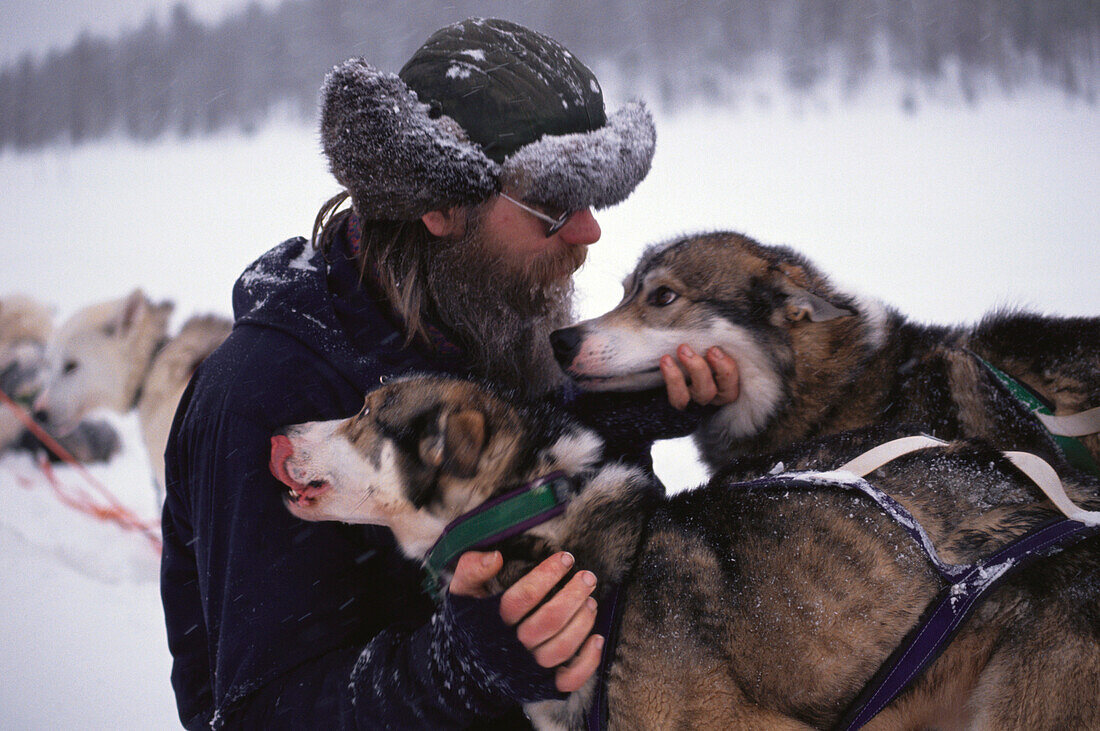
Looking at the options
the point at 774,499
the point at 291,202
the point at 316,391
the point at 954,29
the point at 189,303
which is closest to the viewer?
the point at 774,499

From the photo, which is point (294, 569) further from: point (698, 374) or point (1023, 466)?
point (1023, 466)

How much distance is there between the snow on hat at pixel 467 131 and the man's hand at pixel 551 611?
1014mm

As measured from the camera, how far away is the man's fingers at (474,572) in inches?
60.3

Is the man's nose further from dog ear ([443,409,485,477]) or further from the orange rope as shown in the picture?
the orange rope

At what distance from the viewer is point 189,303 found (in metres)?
7.38

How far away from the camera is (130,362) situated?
15.7ft

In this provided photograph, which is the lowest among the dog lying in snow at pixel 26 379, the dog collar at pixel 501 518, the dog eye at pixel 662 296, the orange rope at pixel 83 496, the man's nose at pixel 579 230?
the orange rope at pixel 83 496

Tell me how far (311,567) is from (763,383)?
60.0 inches

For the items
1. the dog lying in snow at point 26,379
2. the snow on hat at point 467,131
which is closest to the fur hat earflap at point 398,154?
the snow on hat at point 467,131

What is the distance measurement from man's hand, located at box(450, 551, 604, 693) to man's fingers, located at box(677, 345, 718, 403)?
0.92 m

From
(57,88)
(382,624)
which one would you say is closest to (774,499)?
(382,624)

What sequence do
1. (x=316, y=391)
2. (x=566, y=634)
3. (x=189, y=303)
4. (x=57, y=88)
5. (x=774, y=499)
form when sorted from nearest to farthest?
(x=566, y=634) < (x=774, y=499) < (x=316, y=391) < (x=189, y=303) < (x=57, y=88)

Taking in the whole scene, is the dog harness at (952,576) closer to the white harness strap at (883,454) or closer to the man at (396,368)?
the white harness strap at (883,454)

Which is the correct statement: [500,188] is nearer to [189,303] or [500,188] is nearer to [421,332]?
[421,332]
